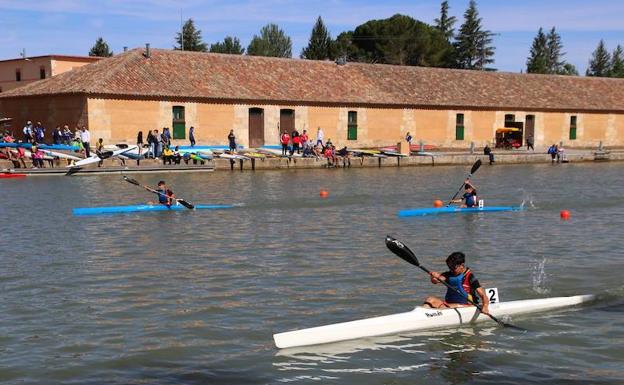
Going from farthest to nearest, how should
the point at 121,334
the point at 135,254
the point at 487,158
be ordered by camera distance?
the point at 487,158 < the point at 135,254 < the point at 121,334

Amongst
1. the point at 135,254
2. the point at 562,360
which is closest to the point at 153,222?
the point at 135,254

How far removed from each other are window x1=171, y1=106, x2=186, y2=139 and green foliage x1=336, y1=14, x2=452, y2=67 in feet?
157

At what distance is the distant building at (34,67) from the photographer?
6131 cm

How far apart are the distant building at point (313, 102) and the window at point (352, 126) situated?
73mm

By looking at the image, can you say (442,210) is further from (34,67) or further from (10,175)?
(34,67)

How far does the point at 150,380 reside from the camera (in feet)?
28.7

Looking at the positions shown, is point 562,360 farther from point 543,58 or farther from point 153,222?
point 543,58

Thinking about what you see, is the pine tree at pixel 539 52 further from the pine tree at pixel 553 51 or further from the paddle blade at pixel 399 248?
the paddle blade at pixel 399 248

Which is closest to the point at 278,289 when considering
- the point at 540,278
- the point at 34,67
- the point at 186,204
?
the point at 540,278

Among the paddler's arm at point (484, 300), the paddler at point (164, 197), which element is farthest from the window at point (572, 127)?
the paddler's arm at point (484, 300)

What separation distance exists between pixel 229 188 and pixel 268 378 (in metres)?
21.6

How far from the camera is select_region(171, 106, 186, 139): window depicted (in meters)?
43.2

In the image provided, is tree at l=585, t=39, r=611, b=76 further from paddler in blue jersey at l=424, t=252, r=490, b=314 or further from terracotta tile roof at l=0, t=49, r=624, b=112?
paddler in blue jersey at l=424, t=252, r=490, b=314

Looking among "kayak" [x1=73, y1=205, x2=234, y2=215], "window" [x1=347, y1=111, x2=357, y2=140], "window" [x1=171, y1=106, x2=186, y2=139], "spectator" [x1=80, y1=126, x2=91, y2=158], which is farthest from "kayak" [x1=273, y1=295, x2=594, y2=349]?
"window" [x1=347, y1=111, x2=357, y2=140]
